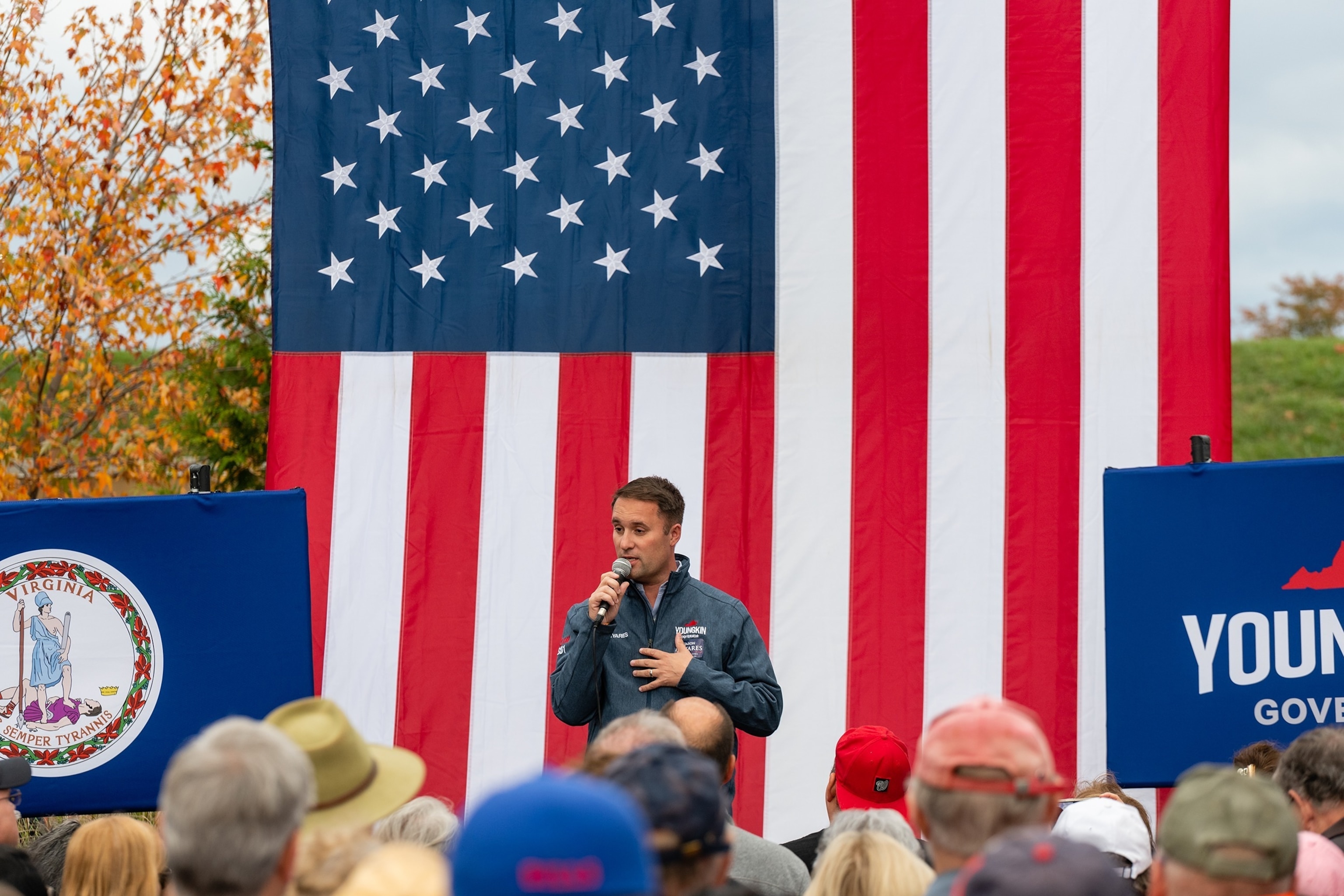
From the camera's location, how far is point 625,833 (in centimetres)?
138

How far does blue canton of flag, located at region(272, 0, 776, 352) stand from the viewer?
19.2 ft

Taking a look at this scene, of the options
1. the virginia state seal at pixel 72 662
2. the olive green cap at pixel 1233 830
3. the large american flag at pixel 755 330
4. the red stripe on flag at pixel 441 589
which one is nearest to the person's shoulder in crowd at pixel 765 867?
the olive green cap at pixel 1233 830

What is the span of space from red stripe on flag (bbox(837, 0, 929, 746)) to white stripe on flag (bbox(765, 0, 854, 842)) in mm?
52

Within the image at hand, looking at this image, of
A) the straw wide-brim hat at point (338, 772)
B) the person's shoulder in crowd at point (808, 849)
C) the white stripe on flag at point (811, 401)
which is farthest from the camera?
the white stripe on flag at point (811, 401)

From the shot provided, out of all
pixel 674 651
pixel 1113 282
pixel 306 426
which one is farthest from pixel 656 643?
pixel 1113 282

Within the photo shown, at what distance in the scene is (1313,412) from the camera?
67.7 ft

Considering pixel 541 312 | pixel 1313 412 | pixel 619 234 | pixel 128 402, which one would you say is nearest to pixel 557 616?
pixel 541 312

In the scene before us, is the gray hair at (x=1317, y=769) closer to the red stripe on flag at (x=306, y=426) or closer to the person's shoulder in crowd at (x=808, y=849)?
the person's shoulder in crowd at (x=808, y=849)

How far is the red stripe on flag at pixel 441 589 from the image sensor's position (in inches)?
224

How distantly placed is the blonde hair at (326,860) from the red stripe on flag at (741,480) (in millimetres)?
3618

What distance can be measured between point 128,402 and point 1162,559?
7.47 m

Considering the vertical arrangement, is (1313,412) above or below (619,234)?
above

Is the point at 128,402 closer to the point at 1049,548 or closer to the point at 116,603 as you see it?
the point at 116,603

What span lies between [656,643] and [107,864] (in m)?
1.98
